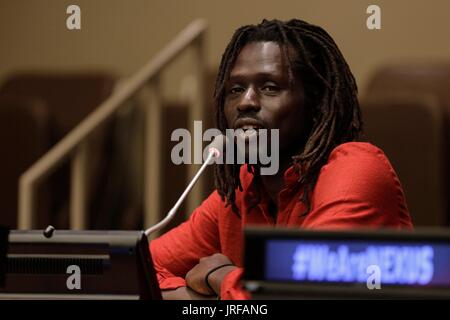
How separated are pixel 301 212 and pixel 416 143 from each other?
3.40ft

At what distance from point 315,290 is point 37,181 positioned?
154 cm

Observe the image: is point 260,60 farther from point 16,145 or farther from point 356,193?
point 16,145

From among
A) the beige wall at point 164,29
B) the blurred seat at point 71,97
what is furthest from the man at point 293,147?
the blurred seat at point 71,97

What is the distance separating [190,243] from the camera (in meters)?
1.38

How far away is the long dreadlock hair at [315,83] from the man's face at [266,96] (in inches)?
0.5

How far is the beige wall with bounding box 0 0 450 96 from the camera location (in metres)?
2.53

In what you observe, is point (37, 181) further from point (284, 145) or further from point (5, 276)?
point (5, 276)

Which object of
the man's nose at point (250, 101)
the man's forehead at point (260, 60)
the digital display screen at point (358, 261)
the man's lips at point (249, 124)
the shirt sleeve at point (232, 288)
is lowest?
the shirt sleeve at point (232, 288)

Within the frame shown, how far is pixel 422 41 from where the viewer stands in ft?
8.34

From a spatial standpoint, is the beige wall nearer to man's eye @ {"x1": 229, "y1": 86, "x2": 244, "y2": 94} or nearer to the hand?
man's eye @ {"x1": 229, "y1": 86, "x2": 244, "y2": 94}

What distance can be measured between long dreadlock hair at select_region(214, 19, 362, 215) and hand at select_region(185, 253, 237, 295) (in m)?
0.14

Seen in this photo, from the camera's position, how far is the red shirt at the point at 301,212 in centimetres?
106

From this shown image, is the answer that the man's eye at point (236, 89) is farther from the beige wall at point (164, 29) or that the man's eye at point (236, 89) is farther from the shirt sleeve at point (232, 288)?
the beige wall at point (164, 29)

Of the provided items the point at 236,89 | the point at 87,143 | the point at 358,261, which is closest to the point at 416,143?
the point at 87,143
